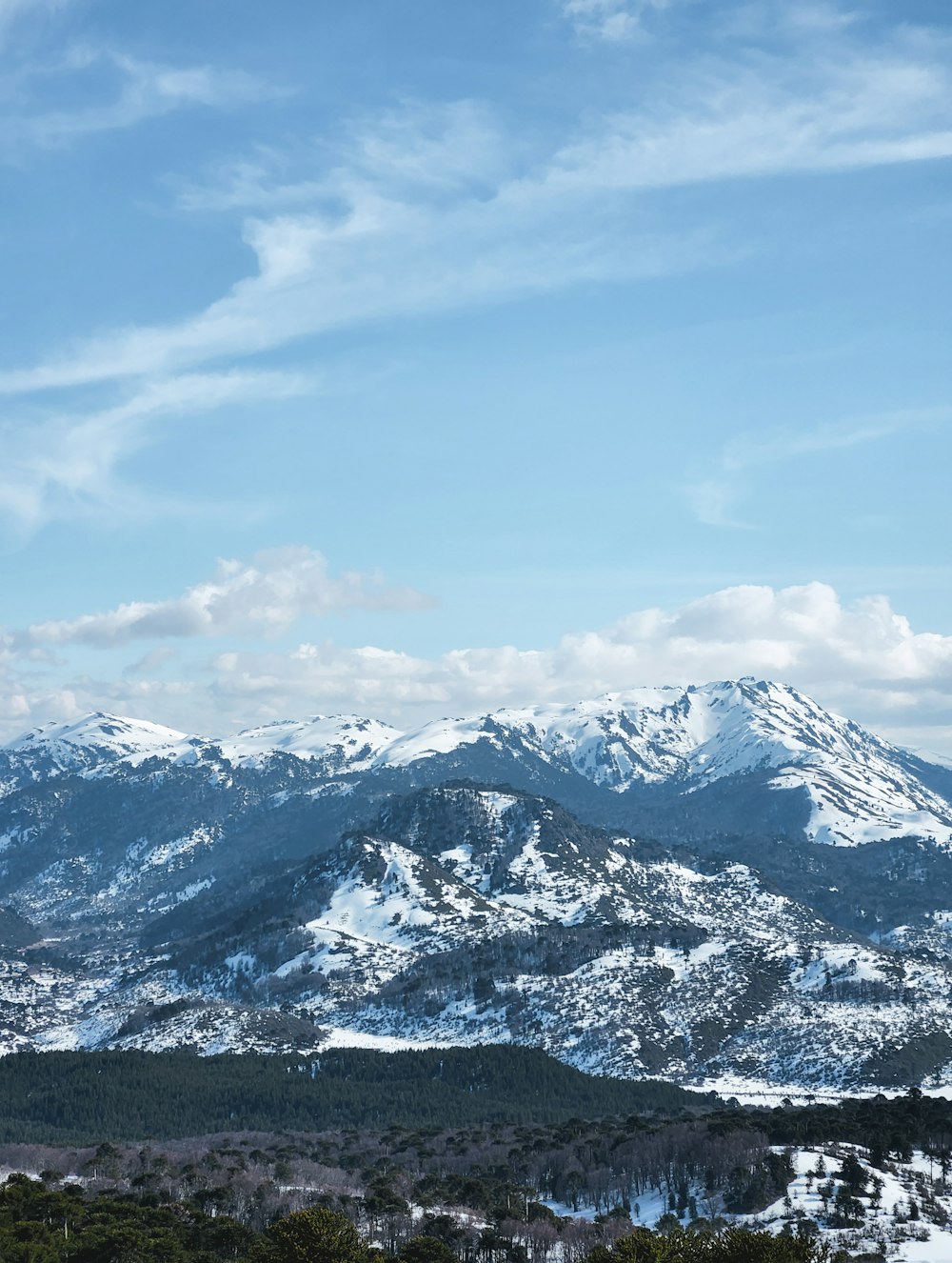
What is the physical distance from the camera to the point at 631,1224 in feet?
623

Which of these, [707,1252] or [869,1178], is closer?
[707,1252]

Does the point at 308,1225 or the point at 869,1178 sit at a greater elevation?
the point at 308,1225

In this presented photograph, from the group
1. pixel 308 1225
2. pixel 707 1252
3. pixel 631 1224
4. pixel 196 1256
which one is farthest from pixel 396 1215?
pixel 707 1252

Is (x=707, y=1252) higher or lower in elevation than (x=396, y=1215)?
higher

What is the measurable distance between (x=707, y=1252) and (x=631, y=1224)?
77.4 m

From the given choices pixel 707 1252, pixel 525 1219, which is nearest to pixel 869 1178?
pixel 525 1219

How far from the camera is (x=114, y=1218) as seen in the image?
168375mm

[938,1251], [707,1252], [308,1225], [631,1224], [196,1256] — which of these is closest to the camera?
[707,1252]

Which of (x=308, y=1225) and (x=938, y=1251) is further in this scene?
(x=938, y=1251)

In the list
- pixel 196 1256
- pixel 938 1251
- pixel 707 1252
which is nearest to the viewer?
pixel 707 1252

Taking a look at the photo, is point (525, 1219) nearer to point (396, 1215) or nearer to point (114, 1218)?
point (396, 1215)

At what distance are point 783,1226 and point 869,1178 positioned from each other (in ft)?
85.1

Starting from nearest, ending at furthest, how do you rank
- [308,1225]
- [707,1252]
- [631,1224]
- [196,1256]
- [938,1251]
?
[707,1252]
[308,1225]
[196,1256]
[938,1251]
[631,1224]

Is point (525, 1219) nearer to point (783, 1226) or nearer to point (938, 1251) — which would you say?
point (783, 1226)
